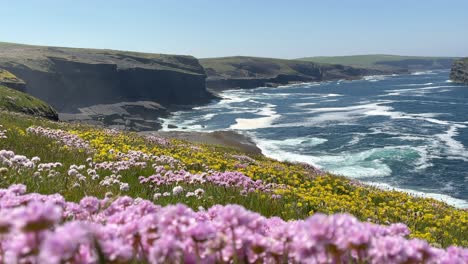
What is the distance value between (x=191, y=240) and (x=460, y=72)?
698 ft

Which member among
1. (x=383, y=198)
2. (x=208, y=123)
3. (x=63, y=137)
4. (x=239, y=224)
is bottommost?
(x=208, y=123)

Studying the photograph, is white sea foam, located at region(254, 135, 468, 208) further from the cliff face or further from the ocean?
the cliff face

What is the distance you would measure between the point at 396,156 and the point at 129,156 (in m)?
43.3

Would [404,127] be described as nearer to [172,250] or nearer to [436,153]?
[436,153]

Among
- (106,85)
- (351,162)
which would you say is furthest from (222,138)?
(106,85)

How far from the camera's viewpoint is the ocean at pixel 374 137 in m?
40.2

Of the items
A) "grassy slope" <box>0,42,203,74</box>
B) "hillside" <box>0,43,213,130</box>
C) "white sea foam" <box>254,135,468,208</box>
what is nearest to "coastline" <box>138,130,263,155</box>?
"white sea foam" <box>254,135,468,208</box>

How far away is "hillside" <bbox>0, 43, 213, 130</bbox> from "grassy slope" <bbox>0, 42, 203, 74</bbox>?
0.27 m

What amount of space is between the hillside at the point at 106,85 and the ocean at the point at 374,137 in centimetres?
1238

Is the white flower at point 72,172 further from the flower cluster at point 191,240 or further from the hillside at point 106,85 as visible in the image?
the hillside at point 106,85

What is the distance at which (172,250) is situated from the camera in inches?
82.2

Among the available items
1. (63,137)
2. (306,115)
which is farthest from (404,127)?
(63,137)

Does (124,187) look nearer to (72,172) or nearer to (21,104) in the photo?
(72,172)

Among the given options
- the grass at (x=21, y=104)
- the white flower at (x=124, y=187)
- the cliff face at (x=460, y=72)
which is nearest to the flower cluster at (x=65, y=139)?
the white flower at (x=124, y=187)
